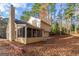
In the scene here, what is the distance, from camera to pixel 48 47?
6.65 feet

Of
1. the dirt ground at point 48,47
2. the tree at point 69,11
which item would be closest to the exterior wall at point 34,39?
the dirt ground at point 48,47

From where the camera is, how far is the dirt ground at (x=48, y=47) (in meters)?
2.00

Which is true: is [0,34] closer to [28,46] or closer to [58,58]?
[28,46]

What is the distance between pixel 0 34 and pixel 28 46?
10.8 inches

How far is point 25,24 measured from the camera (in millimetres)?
2012

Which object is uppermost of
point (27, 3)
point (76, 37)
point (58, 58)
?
point (27, 3)

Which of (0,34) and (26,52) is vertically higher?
(0,34)

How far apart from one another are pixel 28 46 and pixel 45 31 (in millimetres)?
207

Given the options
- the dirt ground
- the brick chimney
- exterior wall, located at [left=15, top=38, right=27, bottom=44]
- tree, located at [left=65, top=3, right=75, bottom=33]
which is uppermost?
tree, located at [left=65, top=3, right=75, bottom=33]

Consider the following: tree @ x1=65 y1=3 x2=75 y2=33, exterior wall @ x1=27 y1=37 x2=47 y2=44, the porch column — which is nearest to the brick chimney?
the porch column

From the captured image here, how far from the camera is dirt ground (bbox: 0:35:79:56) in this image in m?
2.00

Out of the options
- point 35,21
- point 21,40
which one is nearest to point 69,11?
point 35,21

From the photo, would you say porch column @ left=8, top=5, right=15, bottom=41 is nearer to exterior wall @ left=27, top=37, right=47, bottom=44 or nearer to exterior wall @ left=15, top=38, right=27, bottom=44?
exterior wall @ left=15, top=38, right=27, bottom=44

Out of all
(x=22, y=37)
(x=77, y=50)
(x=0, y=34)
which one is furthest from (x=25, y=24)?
(x=77, y=50)
